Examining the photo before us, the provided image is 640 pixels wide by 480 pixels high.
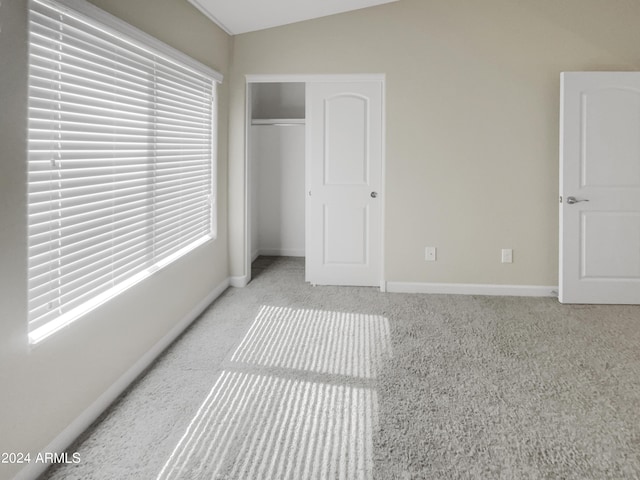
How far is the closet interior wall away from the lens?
568cm

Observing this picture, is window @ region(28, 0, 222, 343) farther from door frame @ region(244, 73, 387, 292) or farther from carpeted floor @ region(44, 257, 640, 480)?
door frame @ region(244, 73, 387, 292)

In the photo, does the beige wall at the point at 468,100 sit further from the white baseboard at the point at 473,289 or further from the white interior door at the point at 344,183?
the white interior door at the point at 344,183

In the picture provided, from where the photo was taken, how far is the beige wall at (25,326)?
153 cm

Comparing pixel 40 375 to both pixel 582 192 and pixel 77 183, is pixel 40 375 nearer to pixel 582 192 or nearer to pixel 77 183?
pixel 77 183

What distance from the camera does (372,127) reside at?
4215 millimetres

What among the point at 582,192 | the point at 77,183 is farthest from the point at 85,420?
the point at 582,192

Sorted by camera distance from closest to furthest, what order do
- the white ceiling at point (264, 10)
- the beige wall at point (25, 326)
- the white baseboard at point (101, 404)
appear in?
the beige wall at point (25, 326), the white baseboard at point (101, 404), the white ceiling at point (264, 10)

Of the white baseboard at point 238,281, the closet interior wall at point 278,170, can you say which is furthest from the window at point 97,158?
the closet interior wall at point 278,170

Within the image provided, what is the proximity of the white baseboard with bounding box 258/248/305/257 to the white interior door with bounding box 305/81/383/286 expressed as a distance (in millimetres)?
1475

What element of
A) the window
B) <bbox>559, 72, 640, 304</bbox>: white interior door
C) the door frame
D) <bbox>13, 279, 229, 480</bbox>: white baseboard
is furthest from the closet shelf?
<bbox>13, 279, 229, 480</bbox>: white baseboard

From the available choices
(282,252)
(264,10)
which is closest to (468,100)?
(264,10)

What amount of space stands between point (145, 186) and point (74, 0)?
105 centimetres

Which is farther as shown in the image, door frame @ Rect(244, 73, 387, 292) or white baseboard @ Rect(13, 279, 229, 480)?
door frame @ Rect(244, 73, 387, 292)

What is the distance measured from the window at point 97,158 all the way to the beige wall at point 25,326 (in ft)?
0.24
